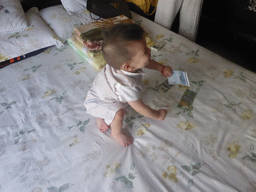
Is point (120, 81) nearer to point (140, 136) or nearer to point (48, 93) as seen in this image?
point (140, 136)

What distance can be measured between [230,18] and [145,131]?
174cm

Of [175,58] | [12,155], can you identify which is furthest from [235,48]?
[12,155]

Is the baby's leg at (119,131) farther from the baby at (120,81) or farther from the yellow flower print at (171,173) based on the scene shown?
the yellow flower print at (171,173)

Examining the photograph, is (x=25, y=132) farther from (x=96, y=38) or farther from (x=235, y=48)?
(x=235, y=48)

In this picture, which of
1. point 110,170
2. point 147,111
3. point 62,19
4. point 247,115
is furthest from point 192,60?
point 62,19

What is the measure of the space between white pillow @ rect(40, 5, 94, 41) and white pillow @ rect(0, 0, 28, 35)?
0.85 ft

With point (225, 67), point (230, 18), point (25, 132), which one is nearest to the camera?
point (25, 132)

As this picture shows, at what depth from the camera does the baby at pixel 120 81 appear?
862 millimetres

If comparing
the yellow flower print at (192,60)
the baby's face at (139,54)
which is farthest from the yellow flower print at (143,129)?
the yellow flower print at (192,60)

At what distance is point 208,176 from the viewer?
33.8 inches

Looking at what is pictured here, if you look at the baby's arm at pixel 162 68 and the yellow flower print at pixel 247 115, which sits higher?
the baby's arm at pixel 162 68

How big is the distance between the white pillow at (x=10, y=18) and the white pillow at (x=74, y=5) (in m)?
0.46

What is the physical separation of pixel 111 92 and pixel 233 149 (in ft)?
2.44

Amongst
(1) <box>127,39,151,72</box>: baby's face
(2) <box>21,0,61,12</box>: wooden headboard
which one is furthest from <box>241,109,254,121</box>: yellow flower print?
(2) <box>21,0,61,12</box>: wooden headboard
